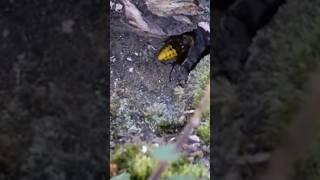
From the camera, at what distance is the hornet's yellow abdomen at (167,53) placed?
1037mm

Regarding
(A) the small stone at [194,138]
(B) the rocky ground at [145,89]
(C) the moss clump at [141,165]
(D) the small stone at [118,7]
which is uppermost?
(D) the small stone at [118,7]

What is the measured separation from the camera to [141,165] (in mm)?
952

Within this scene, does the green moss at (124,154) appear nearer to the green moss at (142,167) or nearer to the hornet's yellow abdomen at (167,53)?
the green moss at (142,167)

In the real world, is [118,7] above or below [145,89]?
above

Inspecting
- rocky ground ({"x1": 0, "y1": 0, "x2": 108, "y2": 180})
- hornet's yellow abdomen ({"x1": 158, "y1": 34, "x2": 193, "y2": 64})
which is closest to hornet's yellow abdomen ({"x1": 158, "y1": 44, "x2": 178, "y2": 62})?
hornet's yellow abdomen ({"x1": 158, "y1": 34, "x2": 193, "y2": 64})

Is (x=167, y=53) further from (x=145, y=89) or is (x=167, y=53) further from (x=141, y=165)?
(x=141, y=165)

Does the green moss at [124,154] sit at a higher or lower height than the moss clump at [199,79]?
lower

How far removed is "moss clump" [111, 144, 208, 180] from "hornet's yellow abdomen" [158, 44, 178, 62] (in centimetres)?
16

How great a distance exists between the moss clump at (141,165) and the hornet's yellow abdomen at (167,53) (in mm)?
161

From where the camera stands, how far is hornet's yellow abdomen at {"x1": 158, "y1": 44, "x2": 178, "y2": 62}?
1037mm

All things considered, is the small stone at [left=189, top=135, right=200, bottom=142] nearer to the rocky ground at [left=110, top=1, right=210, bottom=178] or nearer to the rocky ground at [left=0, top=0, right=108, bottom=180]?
A: the rocky ground at [left=110, top=1, right=210, bottom=178]

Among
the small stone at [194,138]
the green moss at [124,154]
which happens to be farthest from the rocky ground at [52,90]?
the small stone at [194,138]

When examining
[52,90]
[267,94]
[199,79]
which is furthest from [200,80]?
[52,90]

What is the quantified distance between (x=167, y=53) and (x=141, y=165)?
0.67ft
